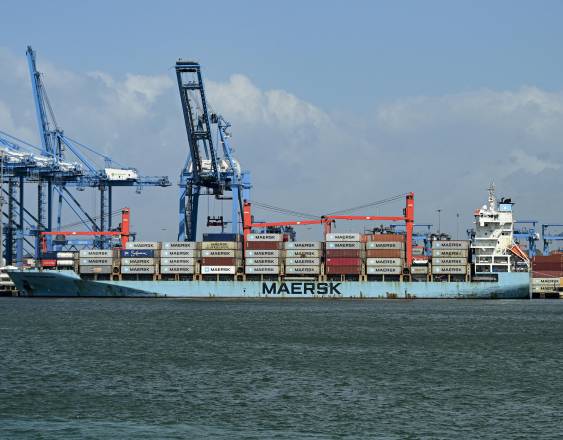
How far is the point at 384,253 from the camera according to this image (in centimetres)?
10912

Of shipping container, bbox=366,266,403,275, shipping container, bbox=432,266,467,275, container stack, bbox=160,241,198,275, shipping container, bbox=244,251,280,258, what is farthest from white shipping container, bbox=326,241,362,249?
container stack, bbox=160,241,198,275

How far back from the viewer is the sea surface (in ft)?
100

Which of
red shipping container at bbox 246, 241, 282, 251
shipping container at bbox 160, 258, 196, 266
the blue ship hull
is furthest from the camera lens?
shipping container at bbox 160, 258, 196, 266

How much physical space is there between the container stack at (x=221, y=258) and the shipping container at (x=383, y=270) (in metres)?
14.6

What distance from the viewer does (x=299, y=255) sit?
11081 centimetres

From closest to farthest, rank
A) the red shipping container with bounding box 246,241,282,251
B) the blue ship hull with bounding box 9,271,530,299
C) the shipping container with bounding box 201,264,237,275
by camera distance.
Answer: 1. the blue ship hull with bounding box 9,271,530,299
2. the red shipping container with bounding box 246,241,282,251
3. the shipping container with bounding box 201,264,237,275

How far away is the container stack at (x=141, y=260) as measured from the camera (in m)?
113

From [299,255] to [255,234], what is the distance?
224 inches

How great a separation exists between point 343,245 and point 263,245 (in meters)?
9.02

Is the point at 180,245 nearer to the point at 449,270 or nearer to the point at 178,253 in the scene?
the point at 178,253

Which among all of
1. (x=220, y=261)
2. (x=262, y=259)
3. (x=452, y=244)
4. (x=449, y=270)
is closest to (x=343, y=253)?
(x=262, y=259)

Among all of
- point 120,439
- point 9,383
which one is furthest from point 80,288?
point 120,439

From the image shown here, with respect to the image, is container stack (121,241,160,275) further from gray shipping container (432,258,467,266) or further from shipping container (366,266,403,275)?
gray shipping container (432,258,467,266)

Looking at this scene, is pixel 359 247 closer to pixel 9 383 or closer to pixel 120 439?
pixel 9 383
